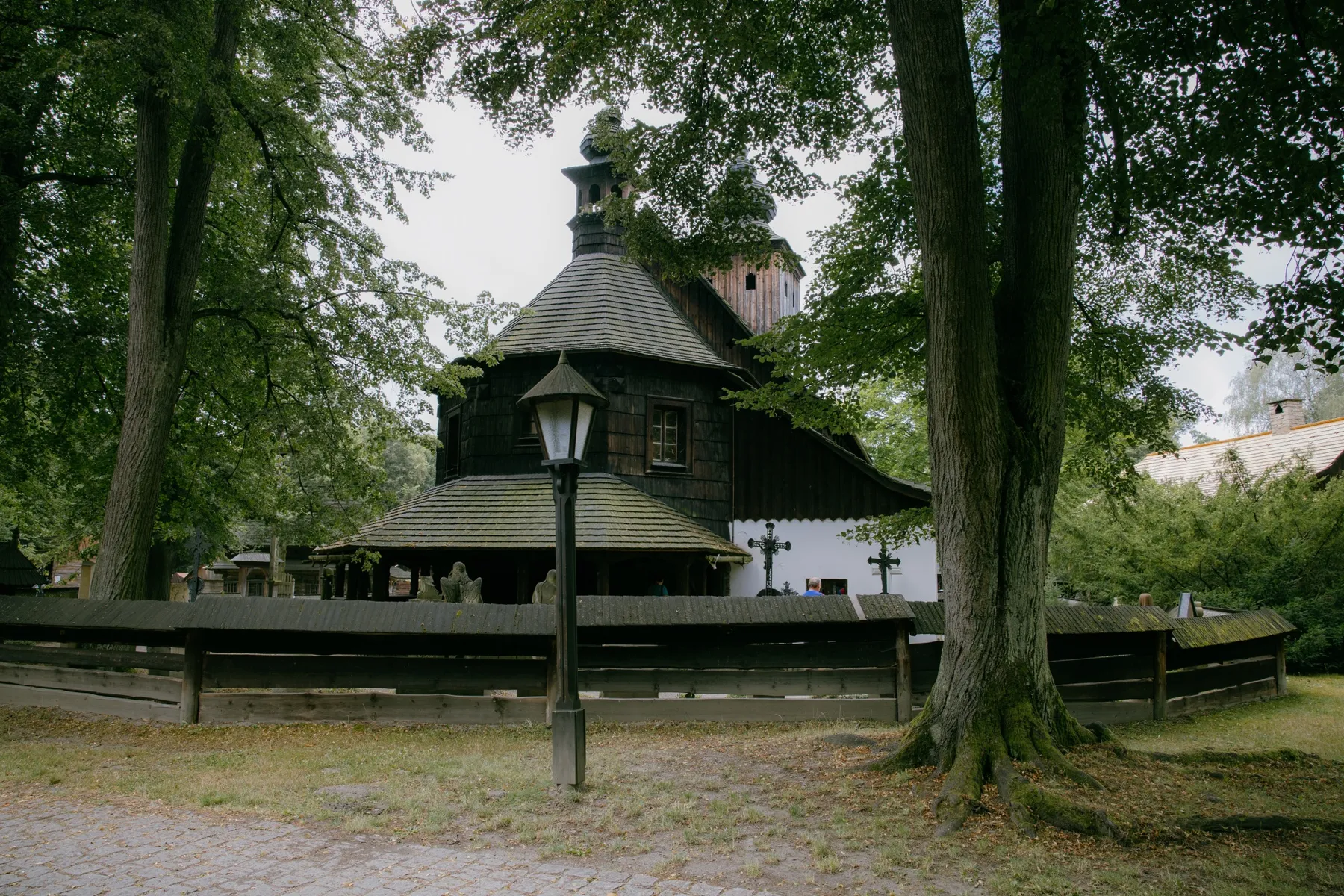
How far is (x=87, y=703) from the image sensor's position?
984cm

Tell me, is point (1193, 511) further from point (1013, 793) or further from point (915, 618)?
point (1013, 793)

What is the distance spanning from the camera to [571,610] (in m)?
6.74

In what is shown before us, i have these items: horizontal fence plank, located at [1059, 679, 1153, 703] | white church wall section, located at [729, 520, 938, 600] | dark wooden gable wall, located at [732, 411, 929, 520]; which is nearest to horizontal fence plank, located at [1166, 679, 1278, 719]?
horizontal fence plank, located at [1059, 679, 1153, 703]

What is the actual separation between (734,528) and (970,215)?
13.1 m

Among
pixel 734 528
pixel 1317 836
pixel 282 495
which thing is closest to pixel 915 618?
pixel 1317 836

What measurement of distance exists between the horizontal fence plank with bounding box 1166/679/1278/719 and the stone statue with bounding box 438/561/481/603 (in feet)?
32.8

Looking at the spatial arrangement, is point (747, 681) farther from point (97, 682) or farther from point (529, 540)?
point (97, 682)

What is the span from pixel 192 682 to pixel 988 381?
8606mm

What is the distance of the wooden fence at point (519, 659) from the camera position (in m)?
9.28

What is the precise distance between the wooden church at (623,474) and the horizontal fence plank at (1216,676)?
7131 mm

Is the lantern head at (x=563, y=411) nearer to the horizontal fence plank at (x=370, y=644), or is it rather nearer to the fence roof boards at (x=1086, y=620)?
the horizontal fence plank at (x=370, y=644)

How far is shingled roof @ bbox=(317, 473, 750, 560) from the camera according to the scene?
51.5 feet

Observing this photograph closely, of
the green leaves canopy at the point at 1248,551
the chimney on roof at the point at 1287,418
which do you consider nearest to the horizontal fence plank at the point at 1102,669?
the green leaves canopy at the point at 1248,551

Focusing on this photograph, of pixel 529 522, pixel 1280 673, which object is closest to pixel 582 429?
pixel 529 522
